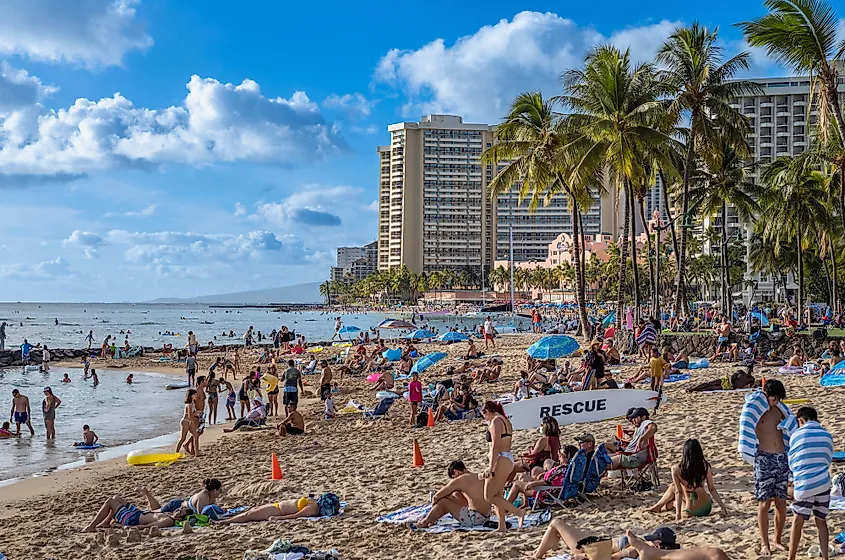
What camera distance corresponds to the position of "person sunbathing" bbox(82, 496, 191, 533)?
8977 mm

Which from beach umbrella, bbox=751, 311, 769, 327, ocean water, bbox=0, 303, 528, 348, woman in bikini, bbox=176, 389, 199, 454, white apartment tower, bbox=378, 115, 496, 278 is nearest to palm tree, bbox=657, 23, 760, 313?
beach umbrella, bbox=751, 311, 769, 327

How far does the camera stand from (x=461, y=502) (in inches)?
317

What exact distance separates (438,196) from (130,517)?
15558 centimetres

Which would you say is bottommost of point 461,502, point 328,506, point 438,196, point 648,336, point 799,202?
point 328,506

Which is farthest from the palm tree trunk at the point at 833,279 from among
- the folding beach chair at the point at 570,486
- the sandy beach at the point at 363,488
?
the folding beach chair at the point at 570,486

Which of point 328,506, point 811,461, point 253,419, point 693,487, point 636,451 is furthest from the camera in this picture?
point 253,419

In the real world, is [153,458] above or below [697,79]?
below

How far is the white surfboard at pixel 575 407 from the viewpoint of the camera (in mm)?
12328

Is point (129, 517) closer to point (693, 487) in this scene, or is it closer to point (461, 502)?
point (461, 502)

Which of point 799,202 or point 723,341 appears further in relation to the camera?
point 799,202

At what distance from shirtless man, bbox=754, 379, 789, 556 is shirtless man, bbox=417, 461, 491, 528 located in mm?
2747

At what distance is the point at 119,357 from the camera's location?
44.0m

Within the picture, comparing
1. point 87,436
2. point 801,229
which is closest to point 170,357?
point 87,436

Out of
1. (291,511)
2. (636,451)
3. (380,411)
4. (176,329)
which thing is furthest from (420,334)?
(176,329)
